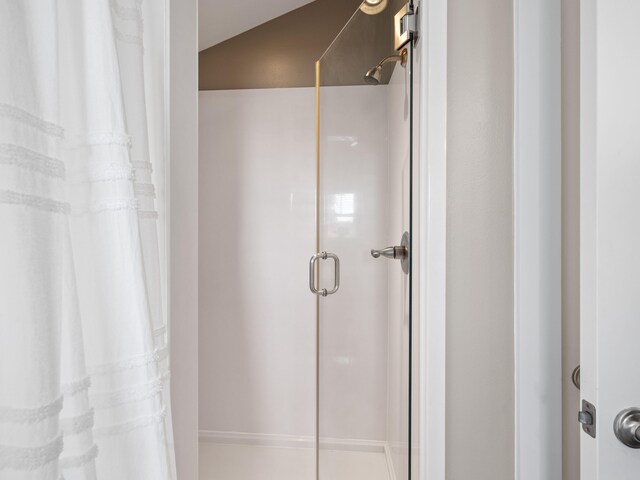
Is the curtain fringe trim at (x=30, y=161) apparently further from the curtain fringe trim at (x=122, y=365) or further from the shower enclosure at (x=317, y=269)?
the shower enclosure at (x=317, y=269)

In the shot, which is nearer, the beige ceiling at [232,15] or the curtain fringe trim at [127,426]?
the curtain fringe trim at [127,426]

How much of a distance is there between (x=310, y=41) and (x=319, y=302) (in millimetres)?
1525

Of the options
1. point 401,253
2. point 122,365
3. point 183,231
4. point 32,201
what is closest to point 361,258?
point 401,253

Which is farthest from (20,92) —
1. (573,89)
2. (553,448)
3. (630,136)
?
(553,448)

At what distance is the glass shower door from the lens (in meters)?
A: 1.39

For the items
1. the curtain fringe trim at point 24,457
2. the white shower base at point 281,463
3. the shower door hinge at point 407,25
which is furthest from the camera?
the white shower base at point 281,463

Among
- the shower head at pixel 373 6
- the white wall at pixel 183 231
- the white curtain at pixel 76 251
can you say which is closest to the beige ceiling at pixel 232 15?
the shower head at pixel 373 6

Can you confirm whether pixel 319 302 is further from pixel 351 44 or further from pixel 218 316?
pixel 351 44

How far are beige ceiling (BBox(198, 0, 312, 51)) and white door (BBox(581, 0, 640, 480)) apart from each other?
6.30ft

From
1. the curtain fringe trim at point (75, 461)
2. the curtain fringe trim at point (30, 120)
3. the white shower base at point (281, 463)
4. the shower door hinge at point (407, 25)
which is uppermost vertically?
the shower door hinge at point (407, 25)

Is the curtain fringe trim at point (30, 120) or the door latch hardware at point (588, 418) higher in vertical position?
the curtain fringe trim at point (30, 120)

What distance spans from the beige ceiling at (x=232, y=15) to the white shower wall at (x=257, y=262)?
1.05ft

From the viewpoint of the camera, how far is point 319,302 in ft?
6.04

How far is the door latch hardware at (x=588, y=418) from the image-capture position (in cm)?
65
